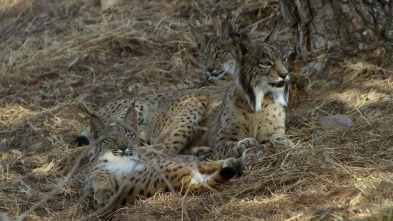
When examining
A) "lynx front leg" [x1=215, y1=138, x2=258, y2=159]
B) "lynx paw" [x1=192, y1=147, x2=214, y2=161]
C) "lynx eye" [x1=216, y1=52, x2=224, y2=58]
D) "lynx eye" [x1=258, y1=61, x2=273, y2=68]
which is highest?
"lynx eye" [x1=258, y1=61, x2=273, y2=68]

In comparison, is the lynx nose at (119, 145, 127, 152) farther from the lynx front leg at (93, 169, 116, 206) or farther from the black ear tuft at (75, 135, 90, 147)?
the black ear tuft at (75, 135, 90, 147)

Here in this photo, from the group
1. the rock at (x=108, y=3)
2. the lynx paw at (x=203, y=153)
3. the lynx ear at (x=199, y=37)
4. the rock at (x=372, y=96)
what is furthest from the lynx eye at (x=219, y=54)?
the rock at (x=108, y=3)

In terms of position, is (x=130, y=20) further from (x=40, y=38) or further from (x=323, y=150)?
Answer: (x=323, y=150)

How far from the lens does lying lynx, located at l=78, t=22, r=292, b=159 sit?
497 centimetres

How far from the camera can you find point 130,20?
917cm

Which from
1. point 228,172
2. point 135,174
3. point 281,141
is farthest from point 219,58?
point 228,172

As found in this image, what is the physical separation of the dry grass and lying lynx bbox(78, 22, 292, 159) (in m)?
0.36

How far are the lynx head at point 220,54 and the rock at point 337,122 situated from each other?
2179 mm

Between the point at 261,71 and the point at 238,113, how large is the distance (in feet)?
1.66

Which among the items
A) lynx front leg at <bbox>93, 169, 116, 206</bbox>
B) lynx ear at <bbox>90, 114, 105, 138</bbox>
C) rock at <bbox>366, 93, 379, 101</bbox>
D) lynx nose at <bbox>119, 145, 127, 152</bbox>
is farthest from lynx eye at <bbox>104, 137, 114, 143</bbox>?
rock at <bbox>366, 93, 379, 101</bbox>

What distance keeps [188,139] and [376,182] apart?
2562 millimetres

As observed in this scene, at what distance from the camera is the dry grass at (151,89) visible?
3.79 m

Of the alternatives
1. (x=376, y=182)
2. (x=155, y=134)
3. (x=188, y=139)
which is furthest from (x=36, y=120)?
(x=376, y=182)

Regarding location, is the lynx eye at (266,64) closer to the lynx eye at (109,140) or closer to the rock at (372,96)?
the rock at (372,96)
